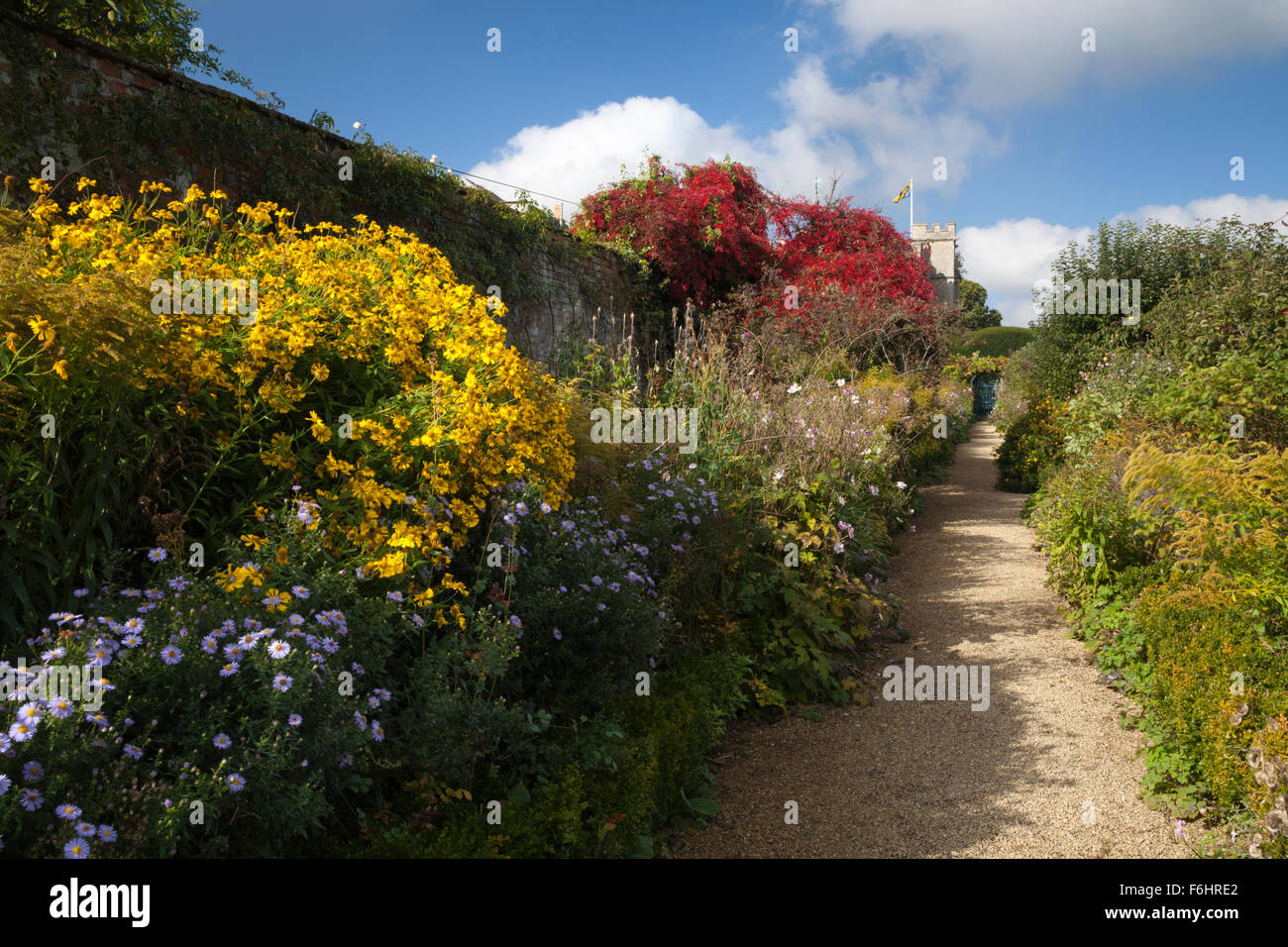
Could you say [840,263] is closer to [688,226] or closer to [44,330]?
[688,226]

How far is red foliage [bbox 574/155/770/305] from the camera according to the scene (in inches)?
468

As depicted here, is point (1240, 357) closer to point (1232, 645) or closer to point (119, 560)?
point (1232, 645)

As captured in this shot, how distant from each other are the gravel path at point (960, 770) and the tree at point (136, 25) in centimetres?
549

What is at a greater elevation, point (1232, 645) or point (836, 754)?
point (1232, 645)

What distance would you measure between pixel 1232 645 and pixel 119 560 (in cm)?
445

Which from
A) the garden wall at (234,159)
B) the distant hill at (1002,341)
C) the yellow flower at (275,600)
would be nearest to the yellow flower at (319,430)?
the yellow flower at (275,600)

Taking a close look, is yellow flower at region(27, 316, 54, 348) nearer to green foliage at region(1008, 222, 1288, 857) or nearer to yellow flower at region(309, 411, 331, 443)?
yellow flower at region(309, 411, 331, 443)

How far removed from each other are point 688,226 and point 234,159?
722cm

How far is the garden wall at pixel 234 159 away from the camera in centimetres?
459

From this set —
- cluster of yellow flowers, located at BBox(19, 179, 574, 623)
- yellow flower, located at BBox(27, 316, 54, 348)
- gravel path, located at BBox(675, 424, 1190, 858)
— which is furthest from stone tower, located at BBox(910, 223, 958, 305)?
yellow flower, located at BBox(27, 316, 54, 348)

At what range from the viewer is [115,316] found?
2.68m

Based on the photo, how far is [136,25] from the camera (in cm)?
710

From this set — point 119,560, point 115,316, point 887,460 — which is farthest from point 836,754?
point 887,460

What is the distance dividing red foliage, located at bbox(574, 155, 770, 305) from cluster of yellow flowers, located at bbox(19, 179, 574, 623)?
8.57 meters
